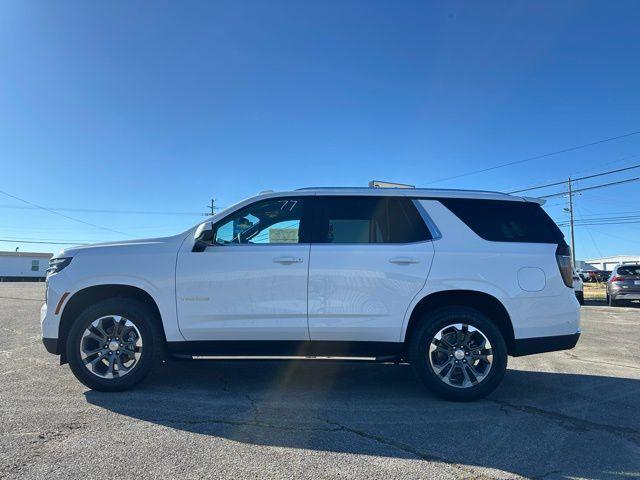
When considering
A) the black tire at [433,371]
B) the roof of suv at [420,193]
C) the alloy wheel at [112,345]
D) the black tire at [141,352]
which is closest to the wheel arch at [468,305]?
the black tire at [433,371]

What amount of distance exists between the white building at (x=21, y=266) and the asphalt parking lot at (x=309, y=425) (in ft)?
221

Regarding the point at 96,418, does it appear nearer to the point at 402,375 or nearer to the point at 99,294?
the point at 99,294

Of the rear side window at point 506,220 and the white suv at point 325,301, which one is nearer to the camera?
the white suv at point 325,301

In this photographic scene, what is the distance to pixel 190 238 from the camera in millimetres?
4809

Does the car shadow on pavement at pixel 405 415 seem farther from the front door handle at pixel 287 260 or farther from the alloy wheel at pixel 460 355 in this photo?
the front door handle at pixel 287 260

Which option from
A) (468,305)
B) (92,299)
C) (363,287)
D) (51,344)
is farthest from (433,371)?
(51,344)

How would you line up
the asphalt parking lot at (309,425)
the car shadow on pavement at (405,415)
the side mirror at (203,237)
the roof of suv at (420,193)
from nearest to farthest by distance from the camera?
the asphalt parking lot at (309,425) → the car shadow on pavement at (405,415) → the side mirror at (203,237) → the roof of suv at (420,193)

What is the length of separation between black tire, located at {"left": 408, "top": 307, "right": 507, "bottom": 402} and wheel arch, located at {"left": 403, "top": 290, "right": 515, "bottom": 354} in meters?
0.13

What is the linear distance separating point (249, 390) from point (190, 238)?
1667 millimetres

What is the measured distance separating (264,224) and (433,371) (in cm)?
221

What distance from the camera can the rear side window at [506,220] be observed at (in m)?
4.82

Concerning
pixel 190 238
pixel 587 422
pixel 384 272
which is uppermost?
pixel 190 238

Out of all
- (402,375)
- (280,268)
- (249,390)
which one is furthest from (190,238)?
(402,375)

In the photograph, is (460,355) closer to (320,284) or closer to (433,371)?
(433,371)
